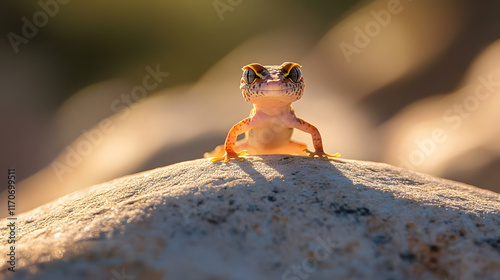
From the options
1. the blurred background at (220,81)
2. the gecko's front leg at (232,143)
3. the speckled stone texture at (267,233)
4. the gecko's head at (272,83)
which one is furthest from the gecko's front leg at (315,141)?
the blurred background at (220,81)

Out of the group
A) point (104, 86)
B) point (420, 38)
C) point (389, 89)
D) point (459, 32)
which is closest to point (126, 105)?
point (104, 86)

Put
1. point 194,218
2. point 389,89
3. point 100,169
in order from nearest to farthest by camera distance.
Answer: point 194,218 → point 100,169 → point 389,89

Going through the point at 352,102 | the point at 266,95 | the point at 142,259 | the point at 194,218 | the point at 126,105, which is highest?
the point at 126,105

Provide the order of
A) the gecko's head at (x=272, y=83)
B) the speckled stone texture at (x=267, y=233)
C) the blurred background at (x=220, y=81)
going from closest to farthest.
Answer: the speckled stone texture at (x=267, y=233)
the gecko's head at (x=272, y=83)
the blurred background at (x=220, y=81)

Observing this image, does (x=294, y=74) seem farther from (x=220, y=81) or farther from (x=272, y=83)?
(x=220, y=81)

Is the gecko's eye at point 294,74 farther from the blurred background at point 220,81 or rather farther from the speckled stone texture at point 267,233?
the blurred background at point 220,81

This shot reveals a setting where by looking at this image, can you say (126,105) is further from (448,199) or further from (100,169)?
(448,199)

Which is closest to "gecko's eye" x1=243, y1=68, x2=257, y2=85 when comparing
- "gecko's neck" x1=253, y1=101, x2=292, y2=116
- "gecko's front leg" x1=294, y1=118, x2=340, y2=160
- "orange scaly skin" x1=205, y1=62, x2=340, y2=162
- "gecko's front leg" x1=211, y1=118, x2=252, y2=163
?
"orange scaly skin" x1=205, y1=62, x2=340, y2=162

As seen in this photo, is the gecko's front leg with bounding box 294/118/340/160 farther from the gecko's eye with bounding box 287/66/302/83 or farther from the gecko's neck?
the gecko's eye with bounding box 287/66/302/83
